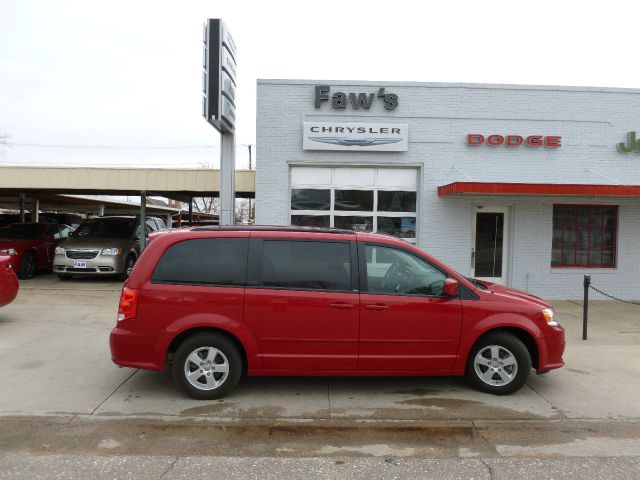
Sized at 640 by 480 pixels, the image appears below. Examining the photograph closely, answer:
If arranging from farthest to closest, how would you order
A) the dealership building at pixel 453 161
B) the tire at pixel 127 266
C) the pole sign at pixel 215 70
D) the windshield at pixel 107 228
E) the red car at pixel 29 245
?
the windshield at pixel 107 228 → the red car at pixel 29 245 → the tire at pixel 127 266 → the dealership building at pixel 453 161 → the pole sign at pixel 215 70

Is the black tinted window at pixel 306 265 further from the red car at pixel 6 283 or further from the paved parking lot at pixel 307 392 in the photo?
the red car at pixel 6 283

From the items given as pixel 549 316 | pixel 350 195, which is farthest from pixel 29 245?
pixel 549 316

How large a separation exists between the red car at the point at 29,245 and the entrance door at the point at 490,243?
11.8 meters

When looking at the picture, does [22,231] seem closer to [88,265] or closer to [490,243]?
[88,265]

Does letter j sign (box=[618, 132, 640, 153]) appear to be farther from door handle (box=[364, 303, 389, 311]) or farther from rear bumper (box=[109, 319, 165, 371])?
rear bumper (box=[109, 319, 165, 371])

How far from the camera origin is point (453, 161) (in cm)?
1159

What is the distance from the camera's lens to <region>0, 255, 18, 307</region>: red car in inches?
318

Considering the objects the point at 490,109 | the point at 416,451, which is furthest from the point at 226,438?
the point at 490,109

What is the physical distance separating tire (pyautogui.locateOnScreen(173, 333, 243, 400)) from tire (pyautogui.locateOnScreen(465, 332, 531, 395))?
94.3 inches

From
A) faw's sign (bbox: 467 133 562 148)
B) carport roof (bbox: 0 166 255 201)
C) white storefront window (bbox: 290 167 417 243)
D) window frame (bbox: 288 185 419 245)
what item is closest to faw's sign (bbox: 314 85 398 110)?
white storefront window (bbox: 290 167 417 243)

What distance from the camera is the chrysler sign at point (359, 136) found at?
11.4m

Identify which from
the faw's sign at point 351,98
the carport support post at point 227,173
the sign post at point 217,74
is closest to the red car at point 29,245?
the carport support post at point 227,173

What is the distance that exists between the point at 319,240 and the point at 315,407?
163 cm

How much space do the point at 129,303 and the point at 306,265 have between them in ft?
5.75
